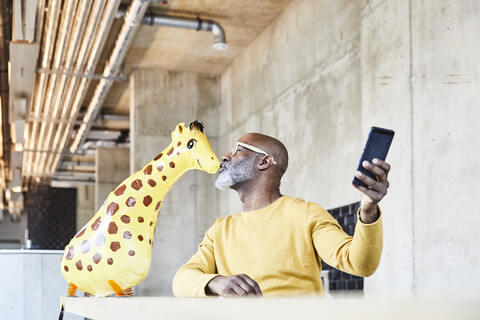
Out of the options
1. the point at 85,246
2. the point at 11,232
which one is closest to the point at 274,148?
the point at 85,246

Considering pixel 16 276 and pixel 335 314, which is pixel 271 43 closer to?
pixel 16 276

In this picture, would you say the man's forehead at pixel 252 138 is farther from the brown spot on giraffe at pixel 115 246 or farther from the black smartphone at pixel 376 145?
the black smartphone at pixel 376 145

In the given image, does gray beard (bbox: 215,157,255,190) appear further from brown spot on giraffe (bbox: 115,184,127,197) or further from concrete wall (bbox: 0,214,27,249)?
concrete wall (bbox: 0,214,27,249)

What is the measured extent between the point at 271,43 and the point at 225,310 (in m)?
6.70

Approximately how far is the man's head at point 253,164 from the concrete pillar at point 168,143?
A: 21.7 ft

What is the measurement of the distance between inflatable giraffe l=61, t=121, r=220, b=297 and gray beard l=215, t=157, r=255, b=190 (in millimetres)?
292

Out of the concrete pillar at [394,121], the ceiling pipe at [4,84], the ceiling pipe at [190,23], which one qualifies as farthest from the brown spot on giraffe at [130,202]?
the ceiling pipe at [4,84]

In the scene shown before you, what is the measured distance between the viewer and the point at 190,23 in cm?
699

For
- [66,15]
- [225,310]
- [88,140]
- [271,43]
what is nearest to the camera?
[225,310]

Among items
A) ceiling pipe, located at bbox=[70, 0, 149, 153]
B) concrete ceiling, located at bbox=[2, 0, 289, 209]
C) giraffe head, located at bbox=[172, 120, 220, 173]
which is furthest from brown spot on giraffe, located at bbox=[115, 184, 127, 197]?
ceiling pipe, located at bbox=[70, 0, 149, 153]

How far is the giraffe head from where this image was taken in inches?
88.1

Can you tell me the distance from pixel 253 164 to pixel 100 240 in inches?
26.9

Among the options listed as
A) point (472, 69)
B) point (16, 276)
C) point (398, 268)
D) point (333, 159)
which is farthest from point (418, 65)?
point (16, 276)

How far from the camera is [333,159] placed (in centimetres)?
563
